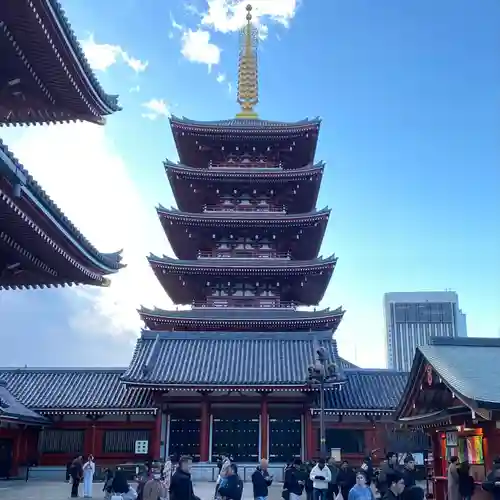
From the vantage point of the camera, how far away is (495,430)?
1325cm

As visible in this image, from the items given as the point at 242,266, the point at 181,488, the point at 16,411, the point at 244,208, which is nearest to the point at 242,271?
the point at 242,266

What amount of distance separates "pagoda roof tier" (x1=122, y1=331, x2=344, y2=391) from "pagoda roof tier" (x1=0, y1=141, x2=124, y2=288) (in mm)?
14635

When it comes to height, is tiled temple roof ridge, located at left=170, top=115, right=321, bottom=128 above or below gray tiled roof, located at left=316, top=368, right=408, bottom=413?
above

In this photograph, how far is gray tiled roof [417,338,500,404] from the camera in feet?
42.8


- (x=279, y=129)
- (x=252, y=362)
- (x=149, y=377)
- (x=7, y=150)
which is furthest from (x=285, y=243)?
(x=7, y=150)

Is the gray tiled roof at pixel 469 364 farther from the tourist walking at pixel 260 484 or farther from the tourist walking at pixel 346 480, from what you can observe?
the tourist walking at pixel 260 484

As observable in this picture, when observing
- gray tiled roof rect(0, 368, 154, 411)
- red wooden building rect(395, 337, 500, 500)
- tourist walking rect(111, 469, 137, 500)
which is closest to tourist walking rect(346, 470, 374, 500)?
red wooden building rect(395, 337, 500, 500)

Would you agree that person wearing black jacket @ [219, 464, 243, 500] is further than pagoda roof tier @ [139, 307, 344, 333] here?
No

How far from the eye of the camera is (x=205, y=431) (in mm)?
28734

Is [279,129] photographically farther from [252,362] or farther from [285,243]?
[252,362]

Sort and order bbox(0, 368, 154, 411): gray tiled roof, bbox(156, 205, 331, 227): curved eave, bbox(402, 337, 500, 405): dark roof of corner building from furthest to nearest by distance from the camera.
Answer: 1. bbox(156, 205, 331, 227): curved eave
2. bbox(0, 368, 154, 411): gray tiled roof
3. bbox(402, 337, 500, 405): dark roof of corner building

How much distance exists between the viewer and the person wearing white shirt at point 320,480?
48.3ft

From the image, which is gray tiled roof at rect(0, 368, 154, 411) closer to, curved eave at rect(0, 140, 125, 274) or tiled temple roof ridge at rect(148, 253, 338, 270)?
tiled temple roof ridge at rect(148, 253, 338, 270)

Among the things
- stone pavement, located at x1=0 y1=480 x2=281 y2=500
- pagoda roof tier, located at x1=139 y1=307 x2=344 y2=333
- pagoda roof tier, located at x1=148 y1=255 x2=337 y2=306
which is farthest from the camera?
pagoda roof tier, located at x1=148 y1=255 x2=337 y2=306
